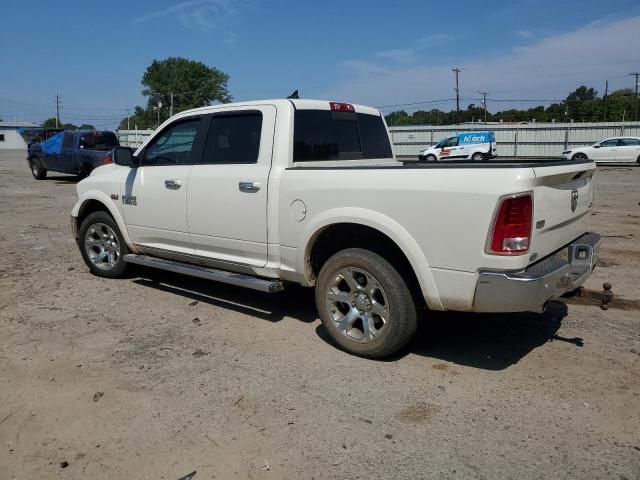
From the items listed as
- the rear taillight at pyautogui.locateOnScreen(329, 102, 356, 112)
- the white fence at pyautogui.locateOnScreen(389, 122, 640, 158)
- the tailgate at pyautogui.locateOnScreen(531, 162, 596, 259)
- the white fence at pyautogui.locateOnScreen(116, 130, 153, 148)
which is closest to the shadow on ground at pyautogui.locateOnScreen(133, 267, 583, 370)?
the tailgate at pyautogui.locateOnScreen(531, 162, 596, 259)

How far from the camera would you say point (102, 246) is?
20.7ft

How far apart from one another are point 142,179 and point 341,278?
2.61 meters

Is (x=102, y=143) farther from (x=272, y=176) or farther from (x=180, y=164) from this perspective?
(x=272, y=176)

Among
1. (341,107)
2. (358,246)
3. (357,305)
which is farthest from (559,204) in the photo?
(341,107)

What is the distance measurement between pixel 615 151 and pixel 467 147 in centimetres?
745

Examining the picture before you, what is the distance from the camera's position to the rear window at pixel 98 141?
1755cm

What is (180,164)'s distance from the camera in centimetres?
527

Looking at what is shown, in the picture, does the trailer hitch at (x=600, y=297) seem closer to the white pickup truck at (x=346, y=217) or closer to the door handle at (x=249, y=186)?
the white pickup truck at (x=346, y=217)

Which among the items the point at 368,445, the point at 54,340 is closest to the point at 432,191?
the point at 368,445

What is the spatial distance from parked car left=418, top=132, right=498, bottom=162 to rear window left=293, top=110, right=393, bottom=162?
25346 mm

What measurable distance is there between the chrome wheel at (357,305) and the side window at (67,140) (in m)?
16.3

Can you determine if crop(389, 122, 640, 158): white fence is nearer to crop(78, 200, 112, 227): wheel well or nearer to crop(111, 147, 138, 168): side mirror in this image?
crop(78, 200, 112, 227): wheel well

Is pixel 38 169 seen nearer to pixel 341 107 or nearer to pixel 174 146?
pixel 174 146

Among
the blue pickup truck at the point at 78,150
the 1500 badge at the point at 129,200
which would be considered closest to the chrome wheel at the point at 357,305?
the 1500 badge at the point at 129,200
